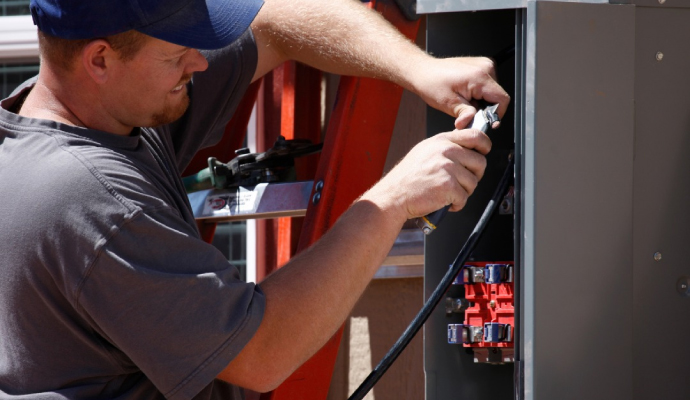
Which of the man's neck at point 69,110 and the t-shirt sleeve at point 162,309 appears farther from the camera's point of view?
the man's neck at point 69,110

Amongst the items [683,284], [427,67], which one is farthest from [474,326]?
[427,67]

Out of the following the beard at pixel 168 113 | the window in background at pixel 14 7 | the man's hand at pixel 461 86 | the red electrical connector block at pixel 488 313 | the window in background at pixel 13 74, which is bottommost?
the red electrical connector block at pixel 488 313

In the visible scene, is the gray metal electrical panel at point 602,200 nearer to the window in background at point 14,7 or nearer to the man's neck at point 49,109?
the man's neck at point 49,109

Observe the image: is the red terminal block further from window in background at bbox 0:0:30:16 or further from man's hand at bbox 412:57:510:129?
window in background at bbox 0:0:30:16

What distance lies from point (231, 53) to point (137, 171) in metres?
0.57

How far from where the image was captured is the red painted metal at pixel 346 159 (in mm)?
1888

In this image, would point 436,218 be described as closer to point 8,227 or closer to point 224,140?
point 8,227

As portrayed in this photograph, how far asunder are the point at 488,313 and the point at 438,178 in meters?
0.28

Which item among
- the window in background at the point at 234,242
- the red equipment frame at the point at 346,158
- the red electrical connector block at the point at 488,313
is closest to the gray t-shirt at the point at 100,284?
the red electrical connector block at the point at 488,313

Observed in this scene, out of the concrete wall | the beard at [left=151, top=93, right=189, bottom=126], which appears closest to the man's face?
the beard at [left=151, top=93, right=189, bottom=126]

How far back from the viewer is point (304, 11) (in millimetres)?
1890

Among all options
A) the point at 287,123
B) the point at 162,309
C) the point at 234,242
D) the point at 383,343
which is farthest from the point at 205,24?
the point at 234,242

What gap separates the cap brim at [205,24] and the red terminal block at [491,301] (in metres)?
0.59

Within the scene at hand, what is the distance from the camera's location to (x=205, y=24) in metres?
1.45
